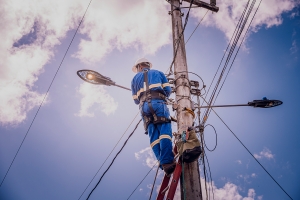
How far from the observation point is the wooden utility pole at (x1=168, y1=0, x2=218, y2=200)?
2.68 m

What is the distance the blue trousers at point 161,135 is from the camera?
2979mm

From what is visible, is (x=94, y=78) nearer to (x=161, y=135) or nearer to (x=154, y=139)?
(x=154, y=139)

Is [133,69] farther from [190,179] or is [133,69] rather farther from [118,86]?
[190,179]

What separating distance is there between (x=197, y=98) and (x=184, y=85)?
3.95 feet

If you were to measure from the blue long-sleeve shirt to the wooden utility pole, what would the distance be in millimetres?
209

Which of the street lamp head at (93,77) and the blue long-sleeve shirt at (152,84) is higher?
the street lamp head at (93,77)

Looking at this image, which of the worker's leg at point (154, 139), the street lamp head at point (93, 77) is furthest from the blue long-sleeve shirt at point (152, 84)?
the street lamp head at point (93, 77)

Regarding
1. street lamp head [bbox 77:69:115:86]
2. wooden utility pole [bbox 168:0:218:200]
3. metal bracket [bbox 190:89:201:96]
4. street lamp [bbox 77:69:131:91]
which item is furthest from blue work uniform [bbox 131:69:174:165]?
metal bracket [bbox 190:89:201:96]

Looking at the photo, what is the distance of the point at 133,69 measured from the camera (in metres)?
4.56

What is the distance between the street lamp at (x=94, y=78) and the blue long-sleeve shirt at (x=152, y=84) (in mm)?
654

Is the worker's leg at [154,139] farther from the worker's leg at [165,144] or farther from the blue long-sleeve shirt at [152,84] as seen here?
the blue long-sleeve shirt at [152,84]

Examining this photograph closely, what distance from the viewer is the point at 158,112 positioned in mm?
3342

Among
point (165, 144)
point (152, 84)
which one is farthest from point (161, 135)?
point (152, 84)

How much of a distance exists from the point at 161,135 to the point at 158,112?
39 cm
